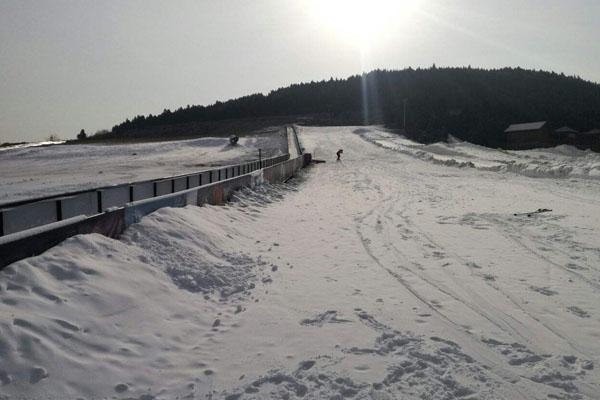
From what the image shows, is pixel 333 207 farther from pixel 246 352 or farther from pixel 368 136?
pixel 368 136

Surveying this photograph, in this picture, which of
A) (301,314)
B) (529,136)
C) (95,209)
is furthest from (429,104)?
(301,314)

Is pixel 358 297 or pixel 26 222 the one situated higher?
pixel 26 222

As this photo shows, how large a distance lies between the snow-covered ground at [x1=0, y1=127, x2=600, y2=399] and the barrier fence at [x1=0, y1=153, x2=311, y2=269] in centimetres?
20

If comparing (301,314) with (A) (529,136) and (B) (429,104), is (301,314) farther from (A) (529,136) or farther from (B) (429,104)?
(B) (429,104)

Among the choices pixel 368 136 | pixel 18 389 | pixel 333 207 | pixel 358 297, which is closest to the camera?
pixel 18 389

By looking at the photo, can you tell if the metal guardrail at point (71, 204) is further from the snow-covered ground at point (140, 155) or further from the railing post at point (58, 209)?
the snow-covered ground at point (140, 155)

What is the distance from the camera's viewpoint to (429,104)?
108750 mm

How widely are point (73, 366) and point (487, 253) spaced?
7.08m

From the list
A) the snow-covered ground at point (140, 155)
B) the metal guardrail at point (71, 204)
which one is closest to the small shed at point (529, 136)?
the snow-covered ground at point (140, 155)

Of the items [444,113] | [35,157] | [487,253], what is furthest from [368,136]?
[487,253]

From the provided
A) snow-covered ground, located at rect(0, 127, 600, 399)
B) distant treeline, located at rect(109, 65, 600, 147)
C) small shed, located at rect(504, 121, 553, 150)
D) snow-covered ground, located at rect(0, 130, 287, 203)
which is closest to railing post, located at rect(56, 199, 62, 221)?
snow-covered ground, located at rect(0, 127, 600, 399)

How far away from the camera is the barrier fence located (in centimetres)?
525

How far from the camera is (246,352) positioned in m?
4.55

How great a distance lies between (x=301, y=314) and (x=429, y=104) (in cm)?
11035
